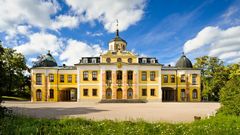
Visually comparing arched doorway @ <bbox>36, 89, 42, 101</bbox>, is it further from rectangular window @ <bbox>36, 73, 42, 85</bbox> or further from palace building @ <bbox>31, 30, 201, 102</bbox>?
rectangular window @ <bbox>36, 73, 42, 85</bbox>

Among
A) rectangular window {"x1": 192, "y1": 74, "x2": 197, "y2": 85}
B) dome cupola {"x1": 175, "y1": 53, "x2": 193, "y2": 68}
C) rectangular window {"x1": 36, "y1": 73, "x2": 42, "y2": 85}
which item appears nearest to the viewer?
rectangular window {"x1": 36, "y1": 73, "x2": 42, "y2": 85}

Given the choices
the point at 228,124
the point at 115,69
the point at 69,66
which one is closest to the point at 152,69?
the point at 115,69

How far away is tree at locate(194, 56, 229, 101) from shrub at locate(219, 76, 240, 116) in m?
37.6

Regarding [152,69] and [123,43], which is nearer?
[152,69]

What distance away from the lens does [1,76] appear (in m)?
11.8

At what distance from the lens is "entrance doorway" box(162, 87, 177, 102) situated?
49816 mm

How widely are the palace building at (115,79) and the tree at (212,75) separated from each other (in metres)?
3.21

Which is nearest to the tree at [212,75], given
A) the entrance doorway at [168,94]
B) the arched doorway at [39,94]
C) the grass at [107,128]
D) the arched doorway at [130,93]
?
the entrance doorway at [168,94]

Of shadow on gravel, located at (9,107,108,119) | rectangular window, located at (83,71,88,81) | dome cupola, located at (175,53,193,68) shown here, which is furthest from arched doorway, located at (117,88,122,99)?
shadow on gravel, located at (9,107,108,119)

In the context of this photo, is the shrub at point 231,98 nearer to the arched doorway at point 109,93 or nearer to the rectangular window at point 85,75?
the arched doorway at point 109,93

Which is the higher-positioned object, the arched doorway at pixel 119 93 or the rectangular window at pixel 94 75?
the rectangular window at pixel 94 75

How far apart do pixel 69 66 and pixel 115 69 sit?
10.8 m

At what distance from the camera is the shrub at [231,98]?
1223 cm

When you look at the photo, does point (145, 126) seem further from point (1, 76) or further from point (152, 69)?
point (152, 69)
